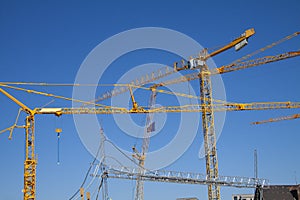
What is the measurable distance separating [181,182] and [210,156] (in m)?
23.2

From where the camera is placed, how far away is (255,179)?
317 feet

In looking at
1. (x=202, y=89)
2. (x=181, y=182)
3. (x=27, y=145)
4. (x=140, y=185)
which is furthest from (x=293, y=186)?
(x=140, y=185)

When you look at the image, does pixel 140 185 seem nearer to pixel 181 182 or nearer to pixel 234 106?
pixel 234 106

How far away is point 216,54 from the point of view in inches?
5030

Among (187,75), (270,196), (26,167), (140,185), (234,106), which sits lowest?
(270,196)

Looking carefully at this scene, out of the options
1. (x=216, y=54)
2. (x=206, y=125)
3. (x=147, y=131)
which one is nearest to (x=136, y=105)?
(x=206, y=125)

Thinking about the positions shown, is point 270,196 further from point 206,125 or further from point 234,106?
point 234,106

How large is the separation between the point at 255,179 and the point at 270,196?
6.59m

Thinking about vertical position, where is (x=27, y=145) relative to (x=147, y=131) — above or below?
below

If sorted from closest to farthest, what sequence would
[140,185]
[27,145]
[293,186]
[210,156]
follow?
1. [293,186]
2. [27,145]
3. [210,156]
4. [140,185]

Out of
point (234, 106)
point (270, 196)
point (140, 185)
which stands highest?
point (234, 106)

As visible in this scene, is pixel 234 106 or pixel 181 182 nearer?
pixel 181 182

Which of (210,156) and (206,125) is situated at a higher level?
(206,125)

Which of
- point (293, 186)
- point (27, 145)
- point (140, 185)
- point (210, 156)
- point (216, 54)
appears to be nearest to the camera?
point (293, 186)
